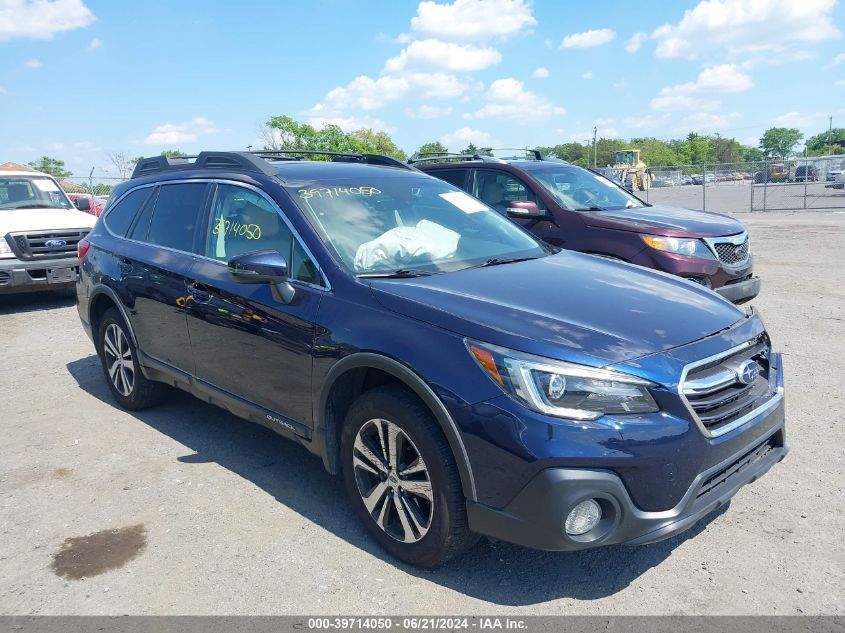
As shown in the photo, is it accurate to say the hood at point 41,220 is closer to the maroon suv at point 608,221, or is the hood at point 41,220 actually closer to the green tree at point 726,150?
the maroon suv at point 608,221

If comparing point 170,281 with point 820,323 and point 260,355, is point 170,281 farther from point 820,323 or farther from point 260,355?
point 820,323

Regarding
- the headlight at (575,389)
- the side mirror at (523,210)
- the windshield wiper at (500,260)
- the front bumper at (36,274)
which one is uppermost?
the side mirror at (523,210)

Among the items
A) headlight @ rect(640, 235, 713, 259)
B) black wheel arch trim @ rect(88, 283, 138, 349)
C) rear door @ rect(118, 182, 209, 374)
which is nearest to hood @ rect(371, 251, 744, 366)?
rear door @ rect(118, 182, 209, 374)

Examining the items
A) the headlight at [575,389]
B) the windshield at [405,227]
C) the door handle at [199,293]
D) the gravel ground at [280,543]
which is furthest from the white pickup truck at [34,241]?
the headlight at [575,389]

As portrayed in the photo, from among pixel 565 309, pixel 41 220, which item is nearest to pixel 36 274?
pixel 41 220

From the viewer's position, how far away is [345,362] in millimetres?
3225

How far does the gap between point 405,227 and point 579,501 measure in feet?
6.35

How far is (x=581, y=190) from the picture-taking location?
7.92 meters

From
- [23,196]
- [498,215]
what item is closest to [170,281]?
[498,215]

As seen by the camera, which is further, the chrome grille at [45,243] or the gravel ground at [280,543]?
the chrome grille at [45,243]

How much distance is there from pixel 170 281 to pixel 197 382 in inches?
26.7

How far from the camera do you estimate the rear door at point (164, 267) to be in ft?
14.5

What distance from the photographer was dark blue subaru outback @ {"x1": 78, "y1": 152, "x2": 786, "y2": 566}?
265 centimetres

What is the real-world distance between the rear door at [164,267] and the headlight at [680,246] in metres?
4.31
